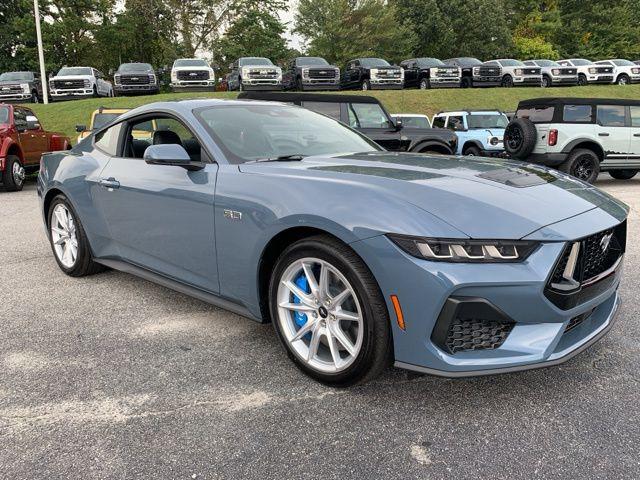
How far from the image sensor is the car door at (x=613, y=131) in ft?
35.9

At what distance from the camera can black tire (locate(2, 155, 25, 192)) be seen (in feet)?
34.7

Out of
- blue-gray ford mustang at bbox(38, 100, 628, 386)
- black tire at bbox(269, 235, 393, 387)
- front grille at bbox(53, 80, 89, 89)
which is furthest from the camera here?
front grille at bbox(53, 80, 89, 89)

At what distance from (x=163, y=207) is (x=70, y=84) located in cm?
2120

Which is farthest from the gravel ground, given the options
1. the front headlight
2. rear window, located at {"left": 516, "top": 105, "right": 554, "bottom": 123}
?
rear window, located at {"left": 516, "top": 105, "right": 554, "bottom": 123}

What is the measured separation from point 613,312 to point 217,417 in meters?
2.12

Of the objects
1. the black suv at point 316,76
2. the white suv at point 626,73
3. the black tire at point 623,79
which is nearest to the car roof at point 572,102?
the black suv at point 316,76

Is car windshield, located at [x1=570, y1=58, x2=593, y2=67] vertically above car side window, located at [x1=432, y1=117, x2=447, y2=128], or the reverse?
car windshield, located at [x1=570, y1=58, x2=593, y2=67]

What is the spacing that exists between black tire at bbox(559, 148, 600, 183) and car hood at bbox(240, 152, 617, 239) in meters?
8.24

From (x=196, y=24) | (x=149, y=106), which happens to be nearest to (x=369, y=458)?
(x=149, y=106)

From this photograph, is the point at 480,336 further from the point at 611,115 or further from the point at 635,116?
the point at 635,116

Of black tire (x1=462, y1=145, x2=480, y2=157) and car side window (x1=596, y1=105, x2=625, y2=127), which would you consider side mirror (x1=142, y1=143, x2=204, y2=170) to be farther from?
black tire (x1=462, y1=145, x2=480, y2=157)

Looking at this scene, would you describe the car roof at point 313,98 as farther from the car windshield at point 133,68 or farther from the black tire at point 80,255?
the car windshield at point 133,68

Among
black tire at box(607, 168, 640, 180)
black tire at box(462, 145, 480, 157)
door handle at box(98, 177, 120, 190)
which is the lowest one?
black tire at box(607, 168, 640, 180)

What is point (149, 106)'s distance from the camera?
3.91 metres
